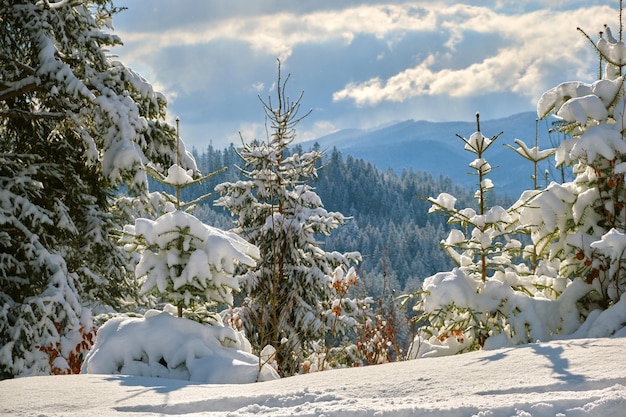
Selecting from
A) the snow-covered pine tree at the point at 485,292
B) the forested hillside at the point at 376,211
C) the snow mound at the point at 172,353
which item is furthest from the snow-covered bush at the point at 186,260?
the forested hillside at the point at 376,211

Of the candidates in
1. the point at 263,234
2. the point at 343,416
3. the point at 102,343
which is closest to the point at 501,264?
the point at 343,416

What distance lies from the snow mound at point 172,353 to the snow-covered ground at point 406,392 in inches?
25.3

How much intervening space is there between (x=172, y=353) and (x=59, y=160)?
21.7ft

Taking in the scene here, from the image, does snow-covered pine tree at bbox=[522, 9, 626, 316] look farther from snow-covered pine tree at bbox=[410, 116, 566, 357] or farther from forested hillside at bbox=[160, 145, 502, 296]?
forested hillside at bbox=[160, 145, 502, 296]

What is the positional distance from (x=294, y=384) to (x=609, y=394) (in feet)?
5.88

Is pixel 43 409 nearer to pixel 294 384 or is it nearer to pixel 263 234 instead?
pixel 294 384

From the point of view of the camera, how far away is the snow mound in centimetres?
479

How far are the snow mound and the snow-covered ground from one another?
644 mm

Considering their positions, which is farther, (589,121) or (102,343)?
(589,121)

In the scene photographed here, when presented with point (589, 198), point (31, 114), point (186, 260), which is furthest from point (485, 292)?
point (31, 114)

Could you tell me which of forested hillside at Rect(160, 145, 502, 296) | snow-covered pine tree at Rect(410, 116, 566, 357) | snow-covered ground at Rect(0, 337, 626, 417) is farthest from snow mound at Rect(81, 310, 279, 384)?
forested hillside at Rect(160, 145, 502, 296)

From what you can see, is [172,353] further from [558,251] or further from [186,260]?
[558,251]

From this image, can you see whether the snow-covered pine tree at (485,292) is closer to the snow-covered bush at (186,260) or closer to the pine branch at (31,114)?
the snow-covered bush at (186,260)

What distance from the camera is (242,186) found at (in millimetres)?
13938
